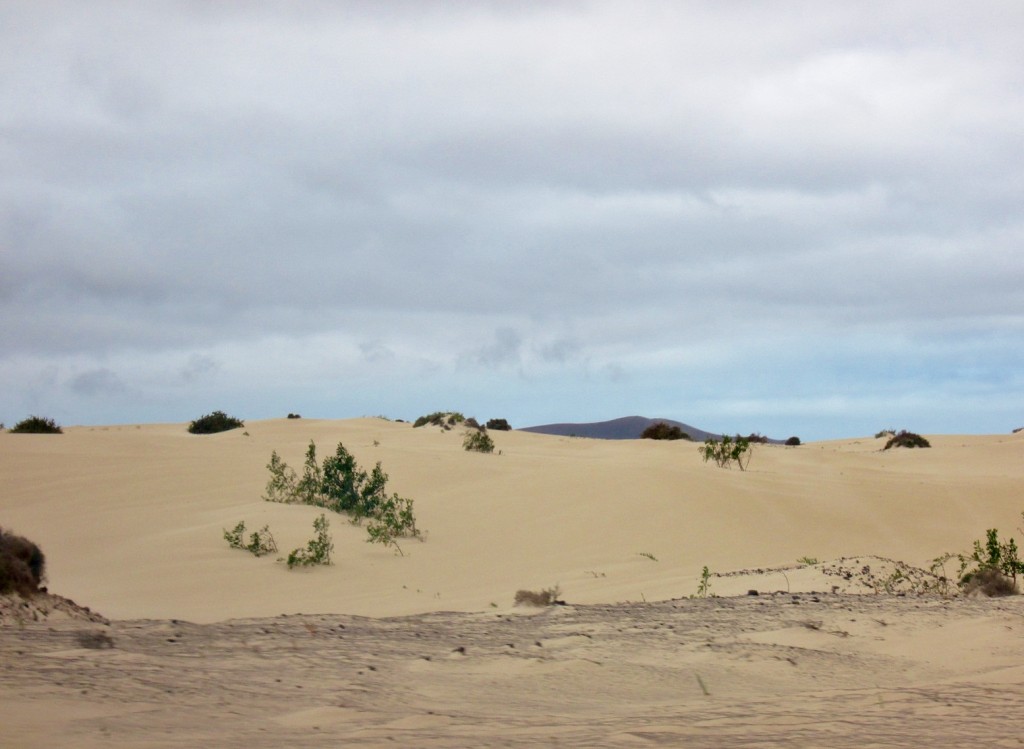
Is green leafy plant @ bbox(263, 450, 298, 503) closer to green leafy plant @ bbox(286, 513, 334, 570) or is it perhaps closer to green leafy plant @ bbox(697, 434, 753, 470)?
green leafy plant @ bbox(286, 513, 334, 570)

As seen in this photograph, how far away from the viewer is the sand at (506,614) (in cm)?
411

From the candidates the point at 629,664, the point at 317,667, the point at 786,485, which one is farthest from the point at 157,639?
the point at 786,485

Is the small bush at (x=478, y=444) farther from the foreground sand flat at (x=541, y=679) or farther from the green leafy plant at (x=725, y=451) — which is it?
the foreground sand flat at (x=541, y=679)

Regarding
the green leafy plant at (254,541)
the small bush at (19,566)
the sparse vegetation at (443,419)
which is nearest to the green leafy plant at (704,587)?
the green leafy plant at (254,541)

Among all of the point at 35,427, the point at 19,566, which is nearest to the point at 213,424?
the point at 35,427

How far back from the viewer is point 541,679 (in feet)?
16.8

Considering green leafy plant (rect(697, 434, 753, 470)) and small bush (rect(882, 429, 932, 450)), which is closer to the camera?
green leafy plant (rect(697, 434, 753, 470))

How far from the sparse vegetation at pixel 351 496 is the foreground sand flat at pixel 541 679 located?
4.75m

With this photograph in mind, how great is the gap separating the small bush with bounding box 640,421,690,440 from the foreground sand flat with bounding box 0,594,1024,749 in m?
24.4

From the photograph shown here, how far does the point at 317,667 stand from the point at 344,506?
315 inches

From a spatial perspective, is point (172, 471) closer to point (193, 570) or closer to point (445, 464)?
point (445, 464)

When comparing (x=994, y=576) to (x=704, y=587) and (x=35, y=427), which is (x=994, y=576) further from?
(x=35, y=427)

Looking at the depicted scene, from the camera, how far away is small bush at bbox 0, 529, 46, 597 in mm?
6820

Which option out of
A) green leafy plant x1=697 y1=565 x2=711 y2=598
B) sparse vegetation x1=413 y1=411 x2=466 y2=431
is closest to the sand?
green leafy plant x1=697 y1=565 x2=711 y2=598
